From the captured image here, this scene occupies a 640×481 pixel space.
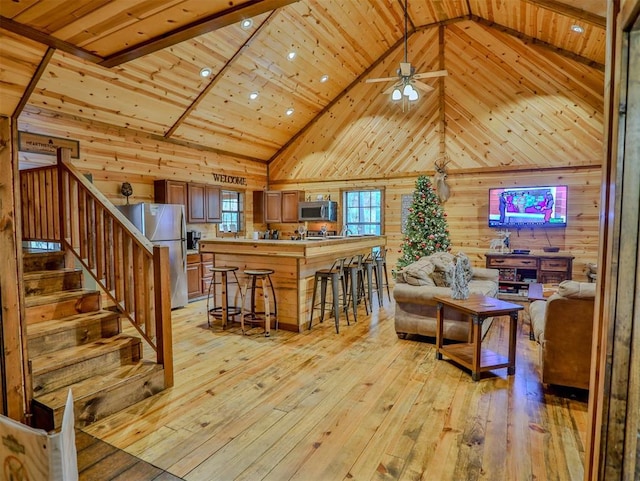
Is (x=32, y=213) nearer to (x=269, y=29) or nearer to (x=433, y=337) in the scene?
(x=269, y=29)

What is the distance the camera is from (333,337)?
14.8 feet

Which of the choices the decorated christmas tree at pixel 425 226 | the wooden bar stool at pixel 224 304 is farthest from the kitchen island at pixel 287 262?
the decorated christmas tree at pixel 425 226

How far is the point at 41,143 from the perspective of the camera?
16.2 feet

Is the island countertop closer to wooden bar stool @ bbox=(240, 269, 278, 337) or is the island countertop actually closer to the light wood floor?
wooden bar stool @ bbox=(240, 269, 278, 337)

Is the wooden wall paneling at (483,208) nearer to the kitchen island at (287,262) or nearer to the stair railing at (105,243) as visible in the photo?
the kitchen island at (287,262)

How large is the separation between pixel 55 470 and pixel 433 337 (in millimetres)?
3857

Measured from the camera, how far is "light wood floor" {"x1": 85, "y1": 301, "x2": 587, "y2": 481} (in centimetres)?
214

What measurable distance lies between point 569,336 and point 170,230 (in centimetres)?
519

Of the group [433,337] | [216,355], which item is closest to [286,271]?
[216,355]

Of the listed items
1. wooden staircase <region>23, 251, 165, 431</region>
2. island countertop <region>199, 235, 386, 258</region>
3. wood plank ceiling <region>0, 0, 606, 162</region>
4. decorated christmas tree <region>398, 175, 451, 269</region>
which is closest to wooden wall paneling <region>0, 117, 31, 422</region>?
wooden staircase <region>23, 251, 165, 431</region>

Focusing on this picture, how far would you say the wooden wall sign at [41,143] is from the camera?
4746 mm

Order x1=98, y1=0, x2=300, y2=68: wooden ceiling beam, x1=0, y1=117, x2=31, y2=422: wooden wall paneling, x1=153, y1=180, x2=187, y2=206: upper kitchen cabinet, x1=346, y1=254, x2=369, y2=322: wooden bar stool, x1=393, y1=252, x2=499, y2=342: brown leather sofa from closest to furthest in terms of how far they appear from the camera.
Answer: x1=98, y1=0, x2=300, y2=68: wooden ceiling beam → x1=0, y1=117, x2=31, y2=422: wooden wall paneling → x1=393, y1=252, x2=499, y2=342: brown leather sofa → x1=346, y1=254, x2=369, y2=322: wooden bar stool → x1=153, y1=180, x2=187, y2=206: upper kitchen cabinet

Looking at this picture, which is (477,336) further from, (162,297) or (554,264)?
(554,264)

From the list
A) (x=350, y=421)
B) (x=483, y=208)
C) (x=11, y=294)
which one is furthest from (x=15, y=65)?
(x=483, y=208)
